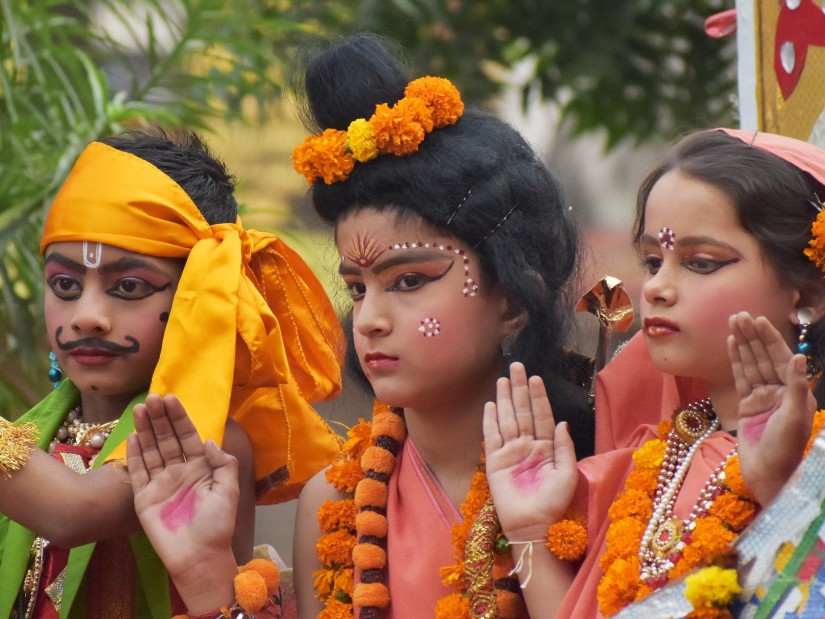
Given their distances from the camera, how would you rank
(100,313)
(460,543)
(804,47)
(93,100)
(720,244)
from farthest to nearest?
(93,100), (804,47), (100,313), (460,543), (720,244)

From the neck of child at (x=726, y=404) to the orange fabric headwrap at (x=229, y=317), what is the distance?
1.03 meters

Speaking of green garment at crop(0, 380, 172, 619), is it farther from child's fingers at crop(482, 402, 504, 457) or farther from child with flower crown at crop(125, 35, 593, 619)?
child's fingers at crop(482, 402, 504, 457)

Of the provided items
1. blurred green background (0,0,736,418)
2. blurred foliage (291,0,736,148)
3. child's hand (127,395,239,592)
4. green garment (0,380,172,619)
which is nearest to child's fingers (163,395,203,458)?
child's hand (127,395,239,592)

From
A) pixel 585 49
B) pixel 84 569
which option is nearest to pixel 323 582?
pixel 84 569

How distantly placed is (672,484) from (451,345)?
562 mm

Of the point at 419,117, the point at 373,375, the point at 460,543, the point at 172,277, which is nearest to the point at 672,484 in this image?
the point at 460,543

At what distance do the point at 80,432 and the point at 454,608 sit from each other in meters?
1.03

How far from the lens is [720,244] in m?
2.48

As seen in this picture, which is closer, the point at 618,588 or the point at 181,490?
the point at 618,588

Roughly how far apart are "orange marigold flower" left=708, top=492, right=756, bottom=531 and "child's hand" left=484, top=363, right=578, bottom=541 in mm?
313

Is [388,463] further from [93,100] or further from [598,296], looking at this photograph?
[93,100]

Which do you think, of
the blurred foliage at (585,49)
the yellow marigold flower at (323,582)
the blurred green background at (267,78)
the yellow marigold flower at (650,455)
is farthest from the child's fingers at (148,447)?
the blurred foliage at (585,49)

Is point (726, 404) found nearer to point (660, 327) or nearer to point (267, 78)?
point (660, 327)

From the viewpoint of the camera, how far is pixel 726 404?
102 inches
